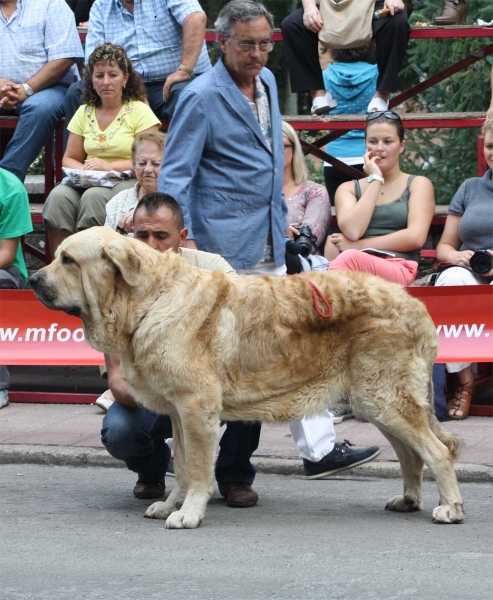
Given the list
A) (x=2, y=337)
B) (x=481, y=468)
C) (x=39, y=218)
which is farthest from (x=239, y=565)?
(x=39, y=218)

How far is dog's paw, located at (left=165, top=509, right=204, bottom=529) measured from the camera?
18.4ft

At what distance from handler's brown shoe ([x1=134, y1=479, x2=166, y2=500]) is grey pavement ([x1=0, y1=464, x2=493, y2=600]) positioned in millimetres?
67

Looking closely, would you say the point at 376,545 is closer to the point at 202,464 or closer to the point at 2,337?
the point at 202,464

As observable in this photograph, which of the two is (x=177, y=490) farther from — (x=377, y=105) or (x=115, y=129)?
(x=377, y=105)

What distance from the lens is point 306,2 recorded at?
10.4 meters

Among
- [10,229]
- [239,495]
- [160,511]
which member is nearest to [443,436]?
[239,495]

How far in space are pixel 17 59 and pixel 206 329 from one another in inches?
228

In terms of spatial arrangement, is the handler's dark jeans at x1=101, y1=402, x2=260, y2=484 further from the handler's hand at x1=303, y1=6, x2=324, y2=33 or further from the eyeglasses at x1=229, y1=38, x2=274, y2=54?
the handler's hand at x1=303, y1=6, x2=324, y2=33

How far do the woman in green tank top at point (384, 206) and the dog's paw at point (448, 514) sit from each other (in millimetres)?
2982

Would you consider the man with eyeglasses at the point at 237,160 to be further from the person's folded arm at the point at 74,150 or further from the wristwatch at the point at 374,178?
the person's folded arm at the point at 74,150

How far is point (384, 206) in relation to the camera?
344 inches

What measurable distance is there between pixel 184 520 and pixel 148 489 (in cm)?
83

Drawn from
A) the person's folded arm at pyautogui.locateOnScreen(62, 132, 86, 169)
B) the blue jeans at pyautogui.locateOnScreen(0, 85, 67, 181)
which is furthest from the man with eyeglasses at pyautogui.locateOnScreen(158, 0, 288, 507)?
the blue jeans at pyautogui.locateOnScreen(0, 85, 67, 181)

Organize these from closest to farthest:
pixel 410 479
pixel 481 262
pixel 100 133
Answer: pixel 410 479, pixel 481 262, pixel 100 133
